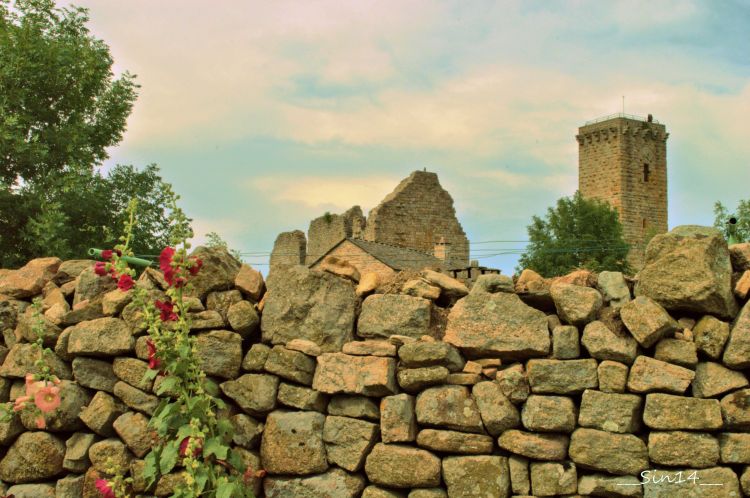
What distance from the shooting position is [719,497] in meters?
4.64

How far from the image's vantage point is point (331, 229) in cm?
3120

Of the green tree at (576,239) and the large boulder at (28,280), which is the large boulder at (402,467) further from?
the green tree at (576,239)

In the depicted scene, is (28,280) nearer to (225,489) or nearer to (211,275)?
(211,275)

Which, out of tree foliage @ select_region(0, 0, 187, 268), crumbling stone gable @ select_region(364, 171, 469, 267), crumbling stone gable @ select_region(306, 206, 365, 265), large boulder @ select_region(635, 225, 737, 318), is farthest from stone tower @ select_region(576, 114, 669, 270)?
large boulder @ select_region(635, 225, 737, 318)

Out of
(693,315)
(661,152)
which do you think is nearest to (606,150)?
(661,152)

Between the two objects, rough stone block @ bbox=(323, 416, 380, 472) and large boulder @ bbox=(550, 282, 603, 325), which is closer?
large boulder @ bbox=(550, 282, 603, 325)

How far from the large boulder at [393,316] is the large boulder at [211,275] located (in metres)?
1.04

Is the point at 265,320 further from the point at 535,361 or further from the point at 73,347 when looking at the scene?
the point at 535,361

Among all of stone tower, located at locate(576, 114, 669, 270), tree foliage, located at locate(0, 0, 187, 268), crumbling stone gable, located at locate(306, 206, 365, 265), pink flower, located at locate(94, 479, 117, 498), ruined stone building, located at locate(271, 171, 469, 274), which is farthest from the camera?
stone tower, located at locate(576, 114, 669, 270)

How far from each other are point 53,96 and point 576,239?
101 ft

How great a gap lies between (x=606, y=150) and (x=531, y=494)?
4512 cm

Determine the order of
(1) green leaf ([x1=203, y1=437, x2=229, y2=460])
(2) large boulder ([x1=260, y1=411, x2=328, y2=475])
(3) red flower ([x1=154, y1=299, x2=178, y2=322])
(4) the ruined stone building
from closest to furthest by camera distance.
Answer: (1) green leaf ([x1=203, y1=437, x2=229, y2=460])
(3) red flower ([x1=154, y1=299, x2=178, y2=322])
(2) large boulder ([x1=260, y1=411, x2=328, y2=475])
(4) the ruined stone building

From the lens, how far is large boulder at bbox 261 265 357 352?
5.46m

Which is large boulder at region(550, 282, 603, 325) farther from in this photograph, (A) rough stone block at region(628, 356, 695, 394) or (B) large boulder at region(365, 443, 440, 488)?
(B) large boulder at region(365, 443, 440, 488)
